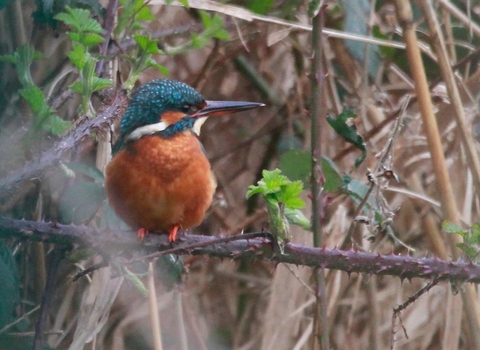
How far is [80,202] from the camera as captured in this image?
213cm

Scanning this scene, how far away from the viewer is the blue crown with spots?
223 cm

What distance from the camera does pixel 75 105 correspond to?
103 inches

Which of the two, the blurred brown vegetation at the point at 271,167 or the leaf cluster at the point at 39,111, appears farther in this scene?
the blurred brown vegetation at the point at 271,167

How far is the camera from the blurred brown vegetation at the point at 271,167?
2.50 metres

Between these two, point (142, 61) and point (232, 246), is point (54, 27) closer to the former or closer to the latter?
point (142, 61)

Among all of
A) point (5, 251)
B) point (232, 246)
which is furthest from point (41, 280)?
point (232, 246)

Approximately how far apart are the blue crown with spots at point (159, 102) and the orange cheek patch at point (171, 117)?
12 mm

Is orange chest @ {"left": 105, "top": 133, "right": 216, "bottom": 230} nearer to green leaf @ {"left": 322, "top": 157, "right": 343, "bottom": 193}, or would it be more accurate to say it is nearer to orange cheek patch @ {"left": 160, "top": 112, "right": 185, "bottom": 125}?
orange cheek patch @ {"left": 160, "top": 112, "right": 185, "bottom": 125}

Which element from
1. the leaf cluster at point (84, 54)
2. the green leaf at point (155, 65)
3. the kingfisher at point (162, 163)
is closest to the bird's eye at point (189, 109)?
the kingfisher at point (162, 163)

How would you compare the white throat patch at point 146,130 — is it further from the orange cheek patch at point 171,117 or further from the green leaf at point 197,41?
the green leaf at point 197,41

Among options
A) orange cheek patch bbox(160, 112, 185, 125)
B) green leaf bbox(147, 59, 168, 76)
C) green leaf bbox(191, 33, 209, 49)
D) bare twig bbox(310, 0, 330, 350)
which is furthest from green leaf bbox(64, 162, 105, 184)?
bare twig bbox(310, 0, 330, 350)

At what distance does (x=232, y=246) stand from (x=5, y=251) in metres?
0.77

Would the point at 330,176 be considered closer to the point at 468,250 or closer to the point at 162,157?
the point at 162,157

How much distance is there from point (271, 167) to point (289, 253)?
6.03 feet
